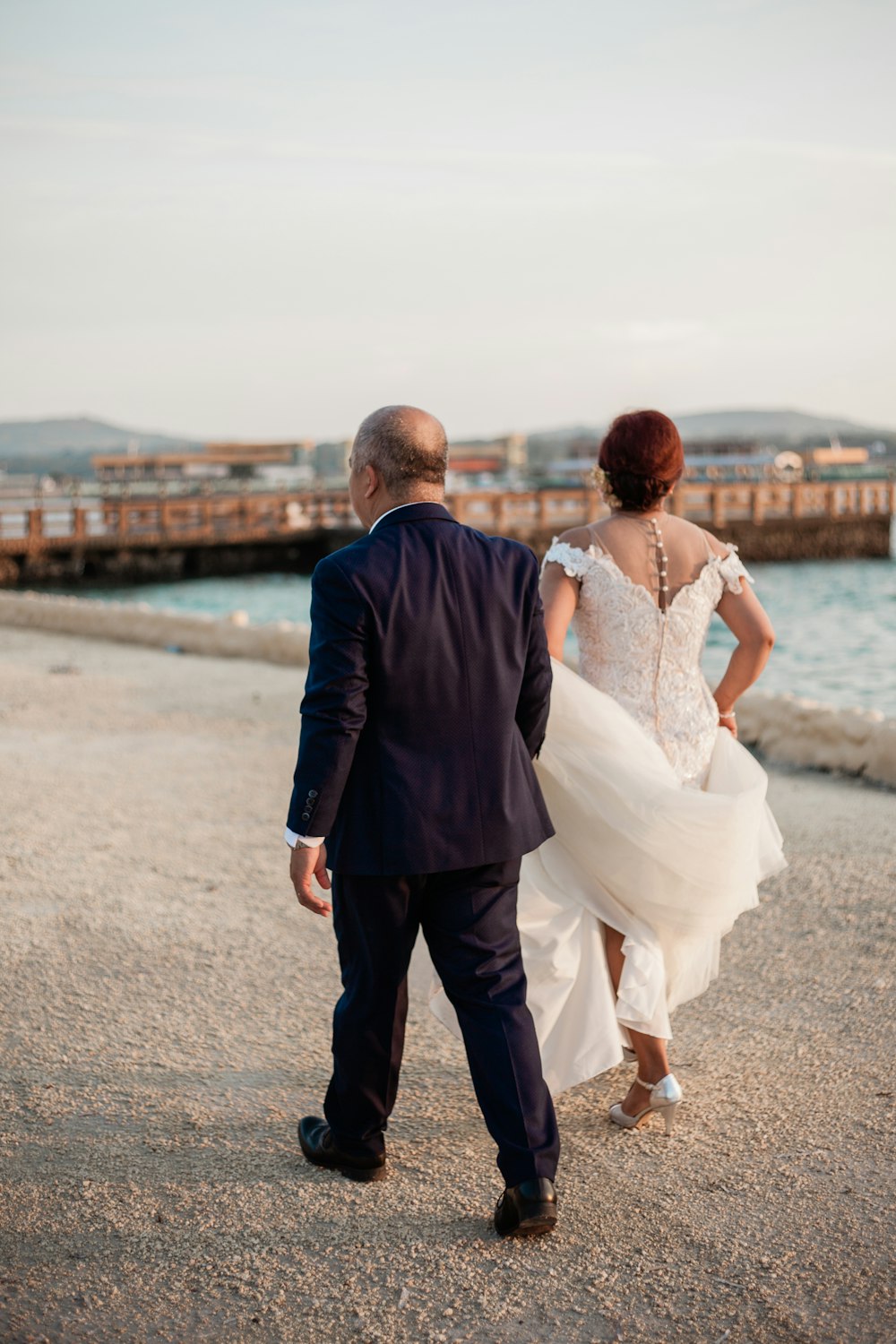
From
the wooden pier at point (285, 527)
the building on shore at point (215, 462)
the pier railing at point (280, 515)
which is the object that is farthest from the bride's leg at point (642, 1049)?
the building on shore at point (215, 462)

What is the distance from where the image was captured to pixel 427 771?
7.83 ft

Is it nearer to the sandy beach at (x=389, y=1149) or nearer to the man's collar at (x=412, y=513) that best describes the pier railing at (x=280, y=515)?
the sandy beach at (x=389, y=1149)

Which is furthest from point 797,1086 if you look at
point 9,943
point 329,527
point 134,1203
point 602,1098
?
point 329,527

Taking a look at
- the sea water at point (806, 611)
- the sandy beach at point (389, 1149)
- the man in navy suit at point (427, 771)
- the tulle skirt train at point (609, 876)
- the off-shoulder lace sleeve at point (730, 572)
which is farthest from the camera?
the sea water at point (806, 611)

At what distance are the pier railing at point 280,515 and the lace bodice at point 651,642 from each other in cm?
3227

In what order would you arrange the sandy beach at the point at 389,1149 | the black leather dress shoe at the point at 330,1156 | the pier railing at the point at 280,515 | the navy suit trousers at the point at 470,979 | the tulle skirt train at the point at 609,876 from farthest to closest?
the pier railing at the point at 280,515 → the tulle skirt train at the point at 609,876 → the black leather dress shoe at the point at 330,1156 → the navy suit trousers at the point at 470,979 → the sandy beach at the point at 389,1149

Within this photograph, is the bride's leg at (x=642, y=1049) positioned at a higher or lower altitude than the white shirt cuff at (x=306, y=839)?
lower

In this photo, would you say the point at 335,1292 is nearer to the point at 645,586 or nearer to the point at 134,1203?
the point at 134,1203

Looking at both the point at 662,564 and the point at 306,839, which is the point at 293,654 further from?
the point at 306,839

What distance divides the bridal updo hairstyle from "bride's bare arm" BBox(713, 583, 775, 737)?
35 cm

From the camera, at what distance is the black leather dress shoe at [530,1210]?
2398 millimetres

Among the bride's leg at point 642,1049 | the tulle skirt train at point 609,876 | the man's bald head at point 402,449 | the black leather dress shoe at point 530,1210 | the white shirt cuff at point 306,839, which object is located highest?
the man's bald head at point 402,449

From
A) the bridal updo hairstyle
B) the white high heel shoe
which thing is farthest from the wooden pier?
the white high heel shoe

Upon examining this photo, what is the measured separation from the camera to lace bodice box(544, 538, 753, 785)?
9.63 feet
